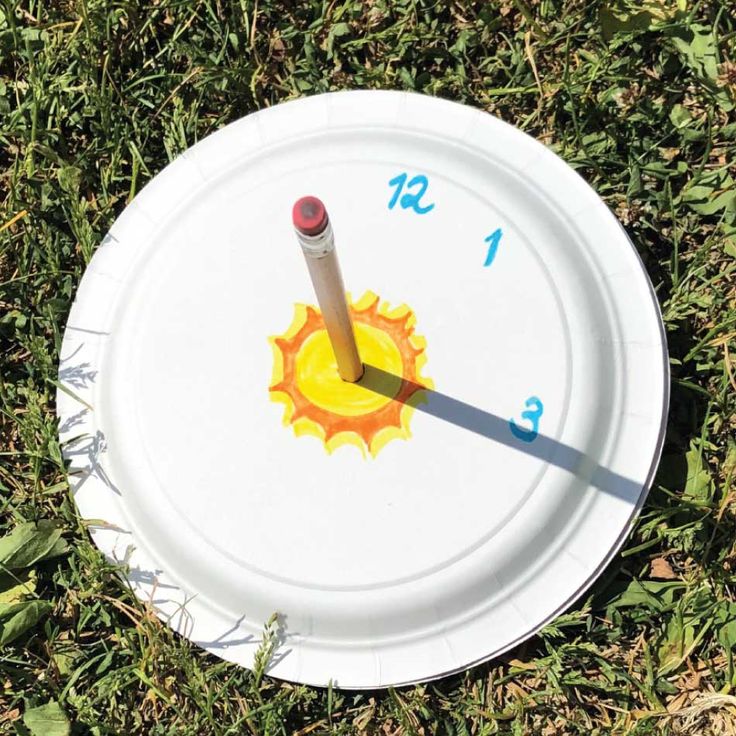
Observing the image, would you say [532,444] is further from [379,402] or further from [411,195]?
[411,195]

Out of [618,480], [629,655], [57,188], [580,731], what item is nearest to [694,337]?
[618,480]

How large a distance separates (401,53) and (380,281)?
0.44 m

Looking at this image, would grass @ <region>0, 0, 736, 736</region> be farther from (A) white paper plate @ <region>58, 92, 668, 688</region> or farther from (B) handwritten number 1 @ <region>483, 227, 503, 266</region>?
(B) handwritten number 1 @ <region>483, 227, 503, 266</region>

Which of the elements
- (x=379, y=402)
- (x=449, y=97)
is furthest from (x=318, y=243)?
(x=449, y=97)

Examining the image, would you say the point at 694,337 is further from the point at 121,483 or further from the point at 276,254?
the point at 121,483

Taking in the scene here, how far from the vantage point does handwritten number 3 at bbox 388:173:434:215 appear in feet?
3.98

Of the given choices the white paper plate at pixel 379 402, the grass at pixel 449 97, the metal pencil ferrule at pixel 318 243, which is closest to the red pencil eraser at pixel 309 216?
the metal pencil ferrule at pixel 318 243

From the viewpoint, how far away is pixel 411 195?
1.22 m

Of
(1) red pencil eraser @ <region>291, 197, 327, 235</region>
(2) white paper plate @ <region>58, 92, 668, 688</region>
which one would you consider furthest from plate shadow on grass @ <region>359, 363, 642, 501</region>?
(1) red pencil eraser @ <region>291, 197, 327, 235</region>

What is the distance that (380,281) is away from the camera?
47.0 inches

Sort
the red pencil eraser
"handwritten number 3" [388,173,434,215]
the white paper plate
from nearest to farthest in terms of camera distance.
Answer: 1. the red pencil eraser
2. the white paper plate
3. "handwritten number 3" [388,173,434,215]

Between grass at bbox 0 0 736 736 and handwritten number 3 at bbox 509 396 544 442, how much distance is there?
212mm

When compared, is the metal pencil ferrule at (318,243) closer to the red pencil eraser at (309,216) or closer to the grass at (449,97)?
the red pencil eraser at (309,216)

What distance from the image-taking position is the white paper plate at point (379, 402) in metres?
1.11
